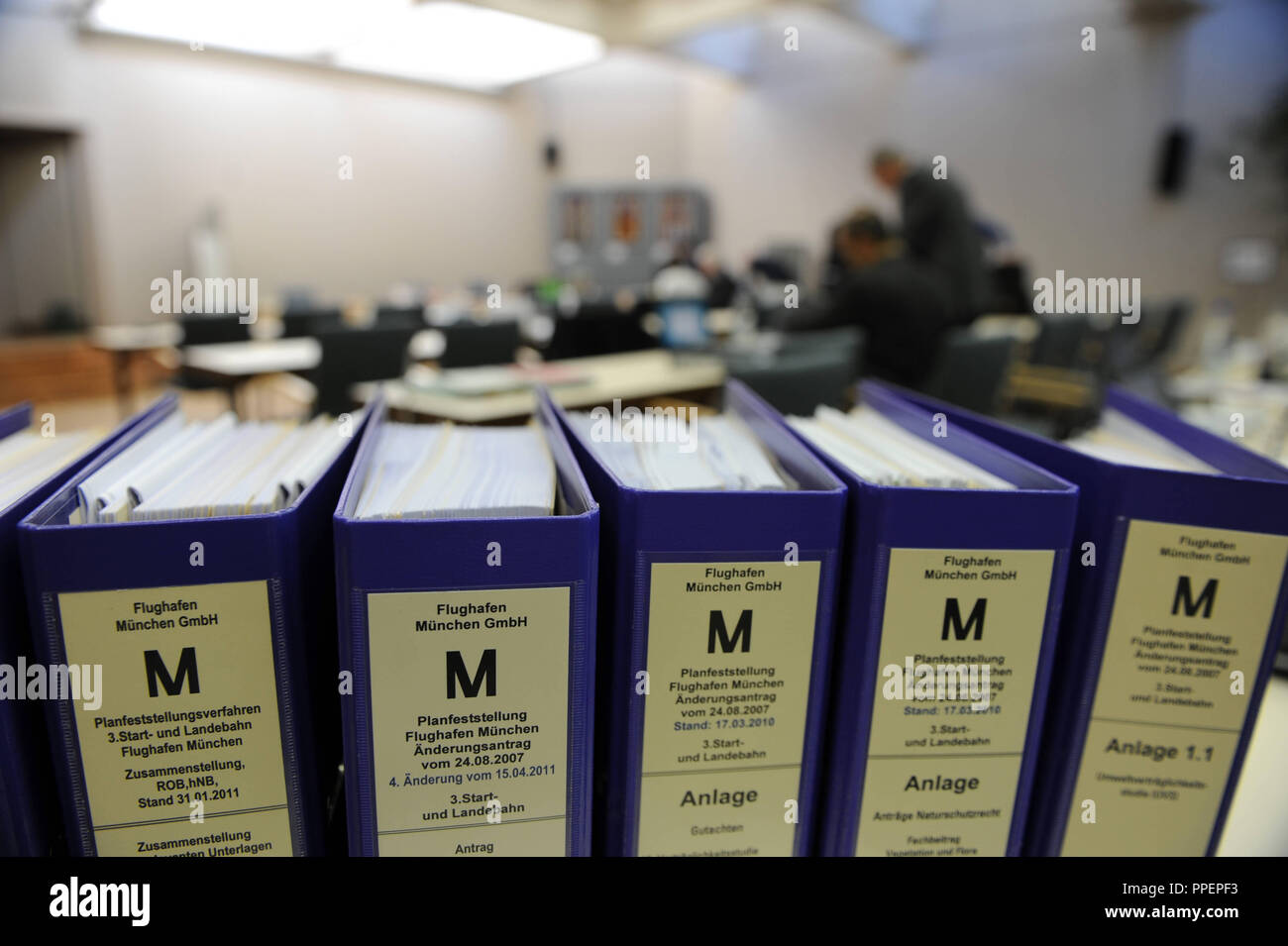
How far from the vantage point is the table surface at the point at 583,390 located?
2.25 metres

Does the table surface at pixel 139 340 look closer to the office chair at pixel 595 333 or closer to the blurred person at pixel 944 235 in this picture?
the office chair at pixel 595 333

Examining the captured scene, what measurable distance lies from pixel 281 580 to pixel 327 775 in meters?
0.19

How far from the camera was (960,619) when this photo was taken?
548 millimetres

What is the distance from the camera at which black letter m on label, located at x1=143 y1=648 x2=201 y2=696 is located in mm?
475

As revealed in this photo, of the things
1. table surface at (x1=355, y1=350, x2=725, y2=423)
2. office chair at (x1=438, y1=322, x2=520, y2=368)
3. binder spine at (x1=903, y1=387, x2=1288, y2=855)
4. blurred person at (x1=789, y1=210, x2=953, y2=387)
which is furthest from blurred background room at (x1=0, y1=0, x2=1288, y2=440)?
binder spine at (x1=903, y1=387, x2=1288, y2=855)

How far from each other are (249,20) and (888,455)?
8.46 metres

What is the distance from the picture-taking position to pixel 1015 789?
1.94 feet

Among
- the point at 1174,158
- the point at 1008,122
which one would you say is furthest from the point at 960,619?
the point at 1008,122

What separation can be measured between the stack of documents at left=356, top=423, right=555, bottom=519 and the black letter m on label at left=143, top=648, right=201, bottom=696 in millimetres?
133

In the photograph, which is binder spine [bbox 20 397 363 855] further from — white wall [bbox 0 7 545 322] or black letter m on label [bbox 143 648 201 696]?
white wall [bbox 0 7 545 322]

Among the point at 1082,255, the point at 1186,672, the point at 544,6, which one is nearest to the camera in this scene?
the point at 1186,672
